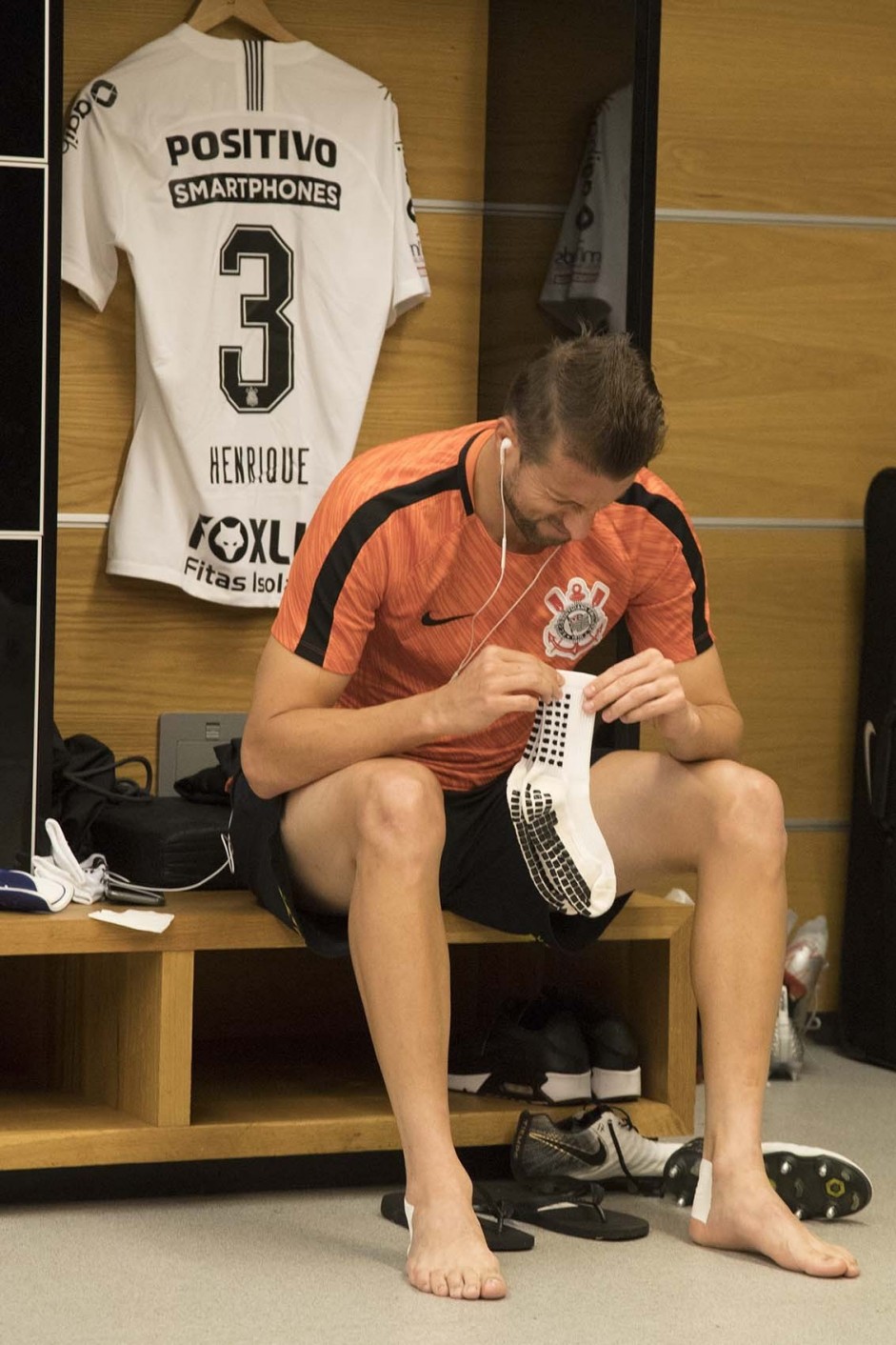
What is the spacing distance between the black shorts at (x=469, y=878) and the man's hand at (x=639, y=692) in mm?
198

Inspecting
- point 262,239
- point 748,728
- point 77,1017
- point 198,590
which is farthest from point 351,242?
point 77,1017

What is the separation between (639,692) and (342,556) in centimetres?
36

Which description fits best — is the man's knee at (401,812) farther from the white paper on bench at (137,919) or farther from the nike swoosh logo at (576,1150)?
the nike swoosh logo at (576,1150)

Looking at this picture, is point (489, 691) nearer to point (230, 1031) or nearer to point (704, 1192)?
point (704, 1192)

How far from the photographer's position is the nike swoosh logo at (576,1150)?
215 centimetres

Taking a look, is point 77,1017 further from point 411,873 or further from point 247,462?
point 247,462

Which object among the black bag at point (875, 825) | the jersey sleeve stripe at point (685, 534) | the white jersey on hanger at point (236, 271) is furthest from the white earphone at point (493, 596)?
the black bag at point (875, 825)

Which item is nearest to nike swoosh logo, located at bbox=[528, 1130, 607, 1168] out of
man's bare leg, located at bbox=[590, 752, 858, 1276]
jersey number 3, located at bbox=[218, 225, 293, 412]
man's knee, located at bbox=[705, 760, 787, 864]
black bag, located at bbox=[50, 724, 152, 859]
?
man's bare leg, located at bbox=[590, 752, 858, 1276]

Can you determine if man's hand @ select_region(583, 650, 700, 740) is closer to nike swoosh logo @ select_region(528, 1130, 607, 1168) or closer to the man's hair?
the man's hair

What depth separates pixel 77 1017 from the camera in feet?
7.91

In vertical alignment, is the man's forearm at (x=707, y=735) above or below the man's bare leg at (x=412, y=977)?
above

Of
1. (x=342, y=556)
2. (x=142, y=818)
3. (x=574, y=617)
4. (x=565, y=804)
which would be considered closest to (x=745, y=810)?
(x=565, y=804)

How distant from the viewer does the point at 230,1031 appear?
2727 mm

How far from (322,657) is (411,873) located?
27 centimetres
